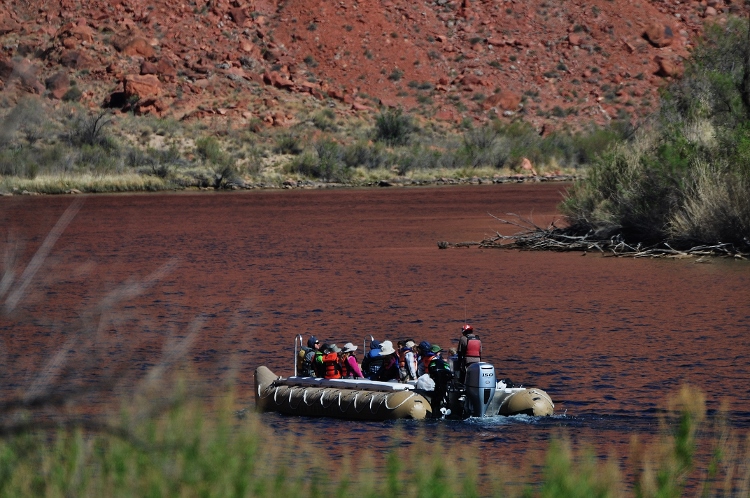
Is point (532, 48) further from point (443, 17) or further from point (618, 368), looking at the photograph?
point (618, 368)

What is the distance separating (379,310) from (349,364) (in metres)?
9.24

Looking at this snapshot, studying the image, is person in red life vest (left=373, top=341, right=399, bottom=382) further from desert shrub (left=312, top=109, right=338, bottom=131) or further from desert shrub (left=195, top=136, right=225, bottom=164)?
desert shrub (left=312, top=109, right=338, bottom=131)

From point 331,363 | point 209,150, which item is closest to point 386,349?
point 331,363

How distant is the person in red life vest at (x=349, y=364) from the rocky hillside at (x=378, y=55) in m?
67.2

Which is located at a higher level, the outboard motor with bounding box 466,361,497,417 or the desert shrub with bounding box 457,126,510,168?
the outboard motor with bounding box 466,361,497,417

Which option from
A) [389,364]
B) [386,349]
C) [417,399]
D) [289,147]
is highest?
[386,349]

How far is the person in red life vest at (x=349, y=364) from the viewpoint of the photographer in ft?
56.3

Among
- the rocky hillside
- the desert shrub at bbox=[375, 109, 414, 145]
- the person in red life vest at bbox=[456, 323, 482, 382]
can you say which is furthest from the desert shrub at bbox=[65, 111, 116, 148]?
the person in red life vest at bbox=[456, 323, 482, 382]

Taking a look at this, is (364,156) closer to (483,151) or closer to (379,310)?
(483,151)

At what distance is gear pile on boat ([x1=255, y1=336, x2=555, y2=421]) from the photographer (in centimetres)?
1567

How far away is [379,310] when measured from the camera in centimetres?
2647

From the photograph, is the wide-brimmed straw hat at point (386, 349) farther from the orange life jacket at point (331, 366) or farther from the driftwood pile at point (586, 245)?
the driftwood pile at point (586, 245)

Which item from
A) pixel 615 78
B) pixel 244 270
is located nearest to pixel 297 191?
pixel 244 270

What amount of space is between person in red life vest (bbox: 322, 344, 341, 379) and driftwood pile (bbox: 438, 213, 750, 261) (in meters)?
15.4
